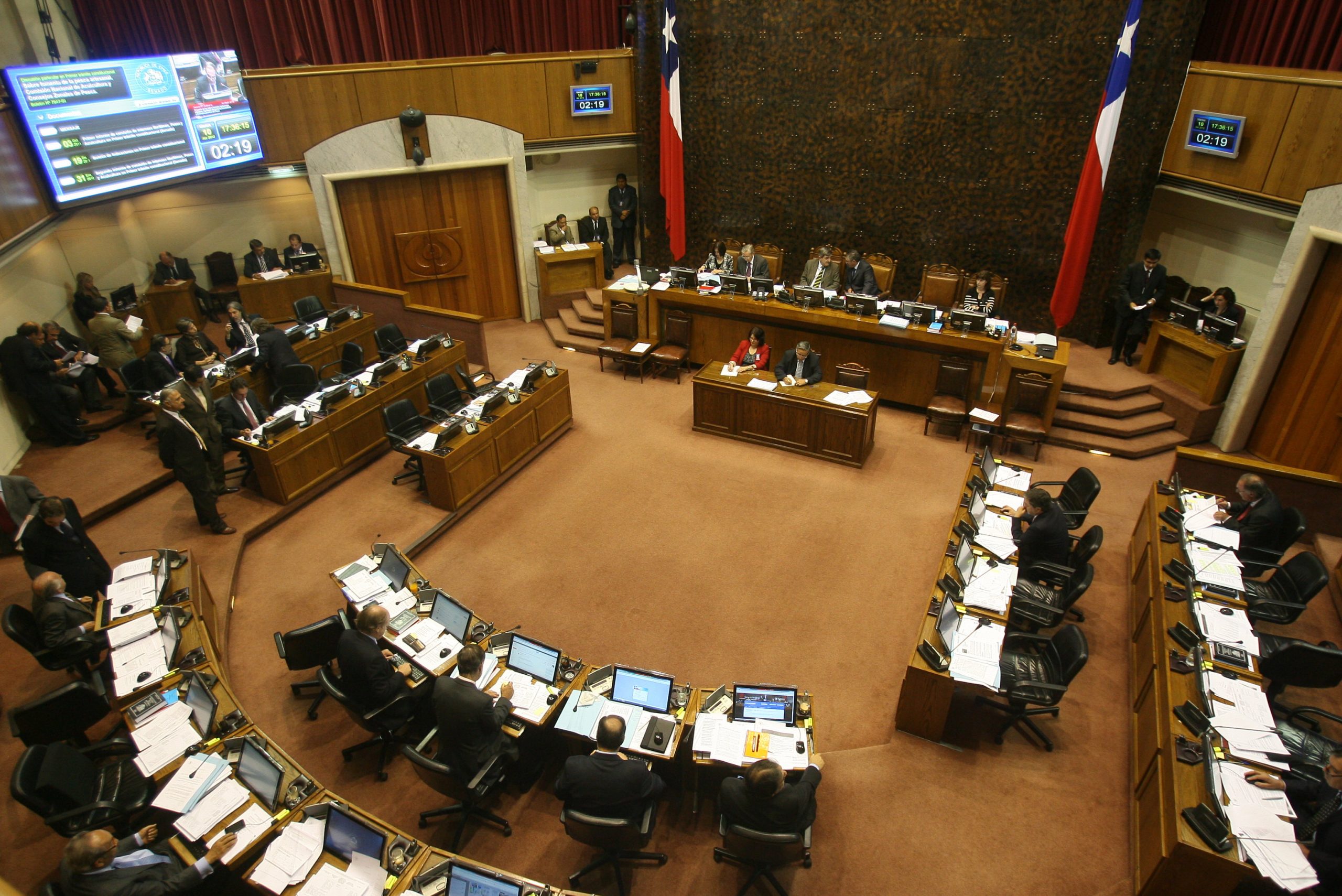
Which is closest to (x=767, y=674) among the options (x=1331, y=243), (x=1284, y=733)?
(x=1284, y=733)

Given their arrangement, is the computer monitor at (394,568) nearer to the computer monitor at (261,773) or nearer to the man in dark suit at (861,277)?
the computer monitor at (261,773)

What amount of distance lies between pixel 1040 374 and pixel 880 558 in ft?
11.3

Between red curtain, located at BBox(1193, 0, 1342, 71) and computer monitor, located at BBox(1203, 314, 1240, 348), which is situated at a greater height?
red curtain, located at BBox(1193, 0, 1342, 71)

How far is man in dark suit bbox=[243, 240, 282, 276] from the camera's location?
12.0 metres

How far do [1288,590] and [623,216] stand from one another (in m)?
10.9

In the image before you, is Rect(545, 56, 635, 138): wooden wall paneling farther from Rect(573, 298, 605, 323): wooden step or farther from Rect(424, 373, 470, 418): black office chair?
Rect(424, 373, 470, 418): black office chair

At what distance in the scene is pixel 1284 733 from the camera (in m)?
5.08

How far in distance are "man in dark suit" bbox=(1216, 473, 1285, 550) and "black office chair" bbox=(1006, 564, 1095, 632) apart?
146 centimetres

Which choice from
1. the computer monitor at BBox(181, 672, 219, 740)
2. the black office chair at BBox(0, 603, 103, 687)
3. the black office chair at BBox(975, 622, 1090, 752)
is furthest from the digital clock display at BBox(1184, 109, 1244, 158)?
the black office chair at BBox(0, 603, 103, 687)

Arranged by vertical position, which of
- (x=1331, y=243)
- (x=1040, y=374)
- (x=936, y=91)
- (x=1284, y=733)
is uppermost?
(x=936, y=91)

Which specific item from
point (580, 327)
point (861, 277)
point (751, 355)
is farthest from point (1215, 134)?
point (580, 327)

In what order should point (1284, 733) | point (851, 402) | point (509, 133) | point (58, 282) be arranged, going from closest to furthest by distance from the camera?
point (1284, 733)
point (851, 402)
point (58, 282)
point (509, 133)

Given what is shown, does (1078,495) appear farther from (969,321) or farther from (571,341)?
(571,341)

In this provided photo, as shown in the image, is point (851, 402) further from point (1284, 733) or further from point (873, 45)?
point (873, 45)
